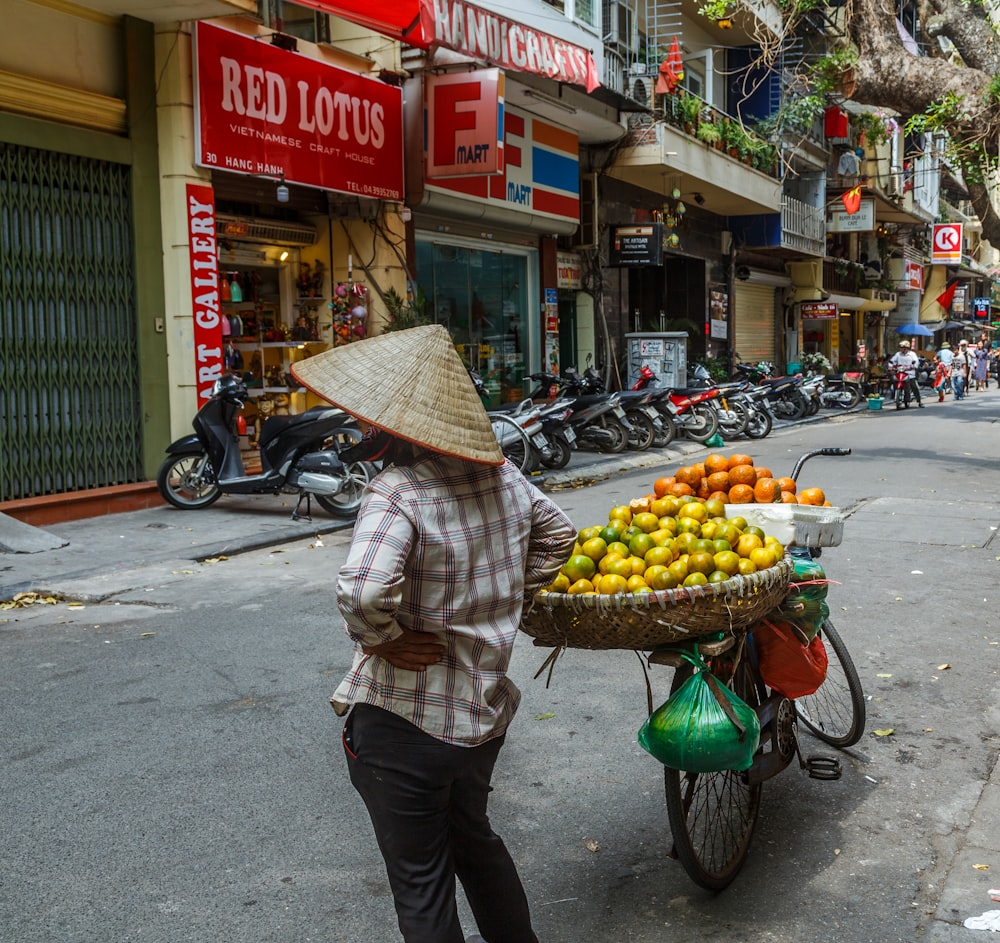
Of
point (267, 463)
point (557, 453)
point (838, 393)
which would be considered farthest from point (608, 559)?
point (838, 393)

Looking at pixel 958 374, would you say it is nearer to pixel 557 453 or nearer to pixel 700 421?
pixel 700 421

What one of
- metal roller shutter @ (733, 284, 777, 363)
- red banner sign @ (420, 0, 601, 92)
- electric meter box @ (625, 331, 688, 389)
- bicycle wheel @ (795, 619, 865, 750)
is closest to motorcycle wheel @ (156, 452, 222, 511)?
red banner sign @ (420, 0, 601, 92)

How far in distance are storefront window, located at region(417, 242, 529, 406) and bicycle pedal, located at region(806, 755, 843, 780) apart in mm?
12170

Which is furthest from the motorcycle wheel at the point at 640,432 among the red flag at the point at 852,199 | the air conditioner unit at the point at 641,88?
the red flag at the point at 852,199

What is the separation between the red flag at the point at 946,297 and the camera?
171ft

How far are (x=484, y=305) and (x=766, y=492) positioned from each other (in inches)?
546

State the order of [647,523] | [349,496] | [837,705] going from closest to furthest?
[647,523]
[837,705]
[349,496]

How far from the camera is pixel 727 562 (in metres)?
3.15

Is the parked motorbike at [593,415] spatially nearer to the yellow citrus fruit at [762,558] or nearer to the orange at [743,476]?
the orange at [743,476]

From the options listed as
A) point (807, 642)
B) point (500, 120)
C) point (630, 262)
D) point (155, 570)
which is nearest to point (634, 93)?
point (630, 262)

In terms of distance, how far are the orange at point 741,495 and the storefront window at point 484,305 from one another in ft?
39.7

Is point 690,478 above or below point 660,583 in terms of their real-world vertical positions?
above

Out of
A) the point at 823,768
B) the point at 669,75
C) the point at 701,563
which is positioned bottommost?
the point at 823,768

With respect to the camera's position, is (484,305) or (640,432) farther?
(484,305)
